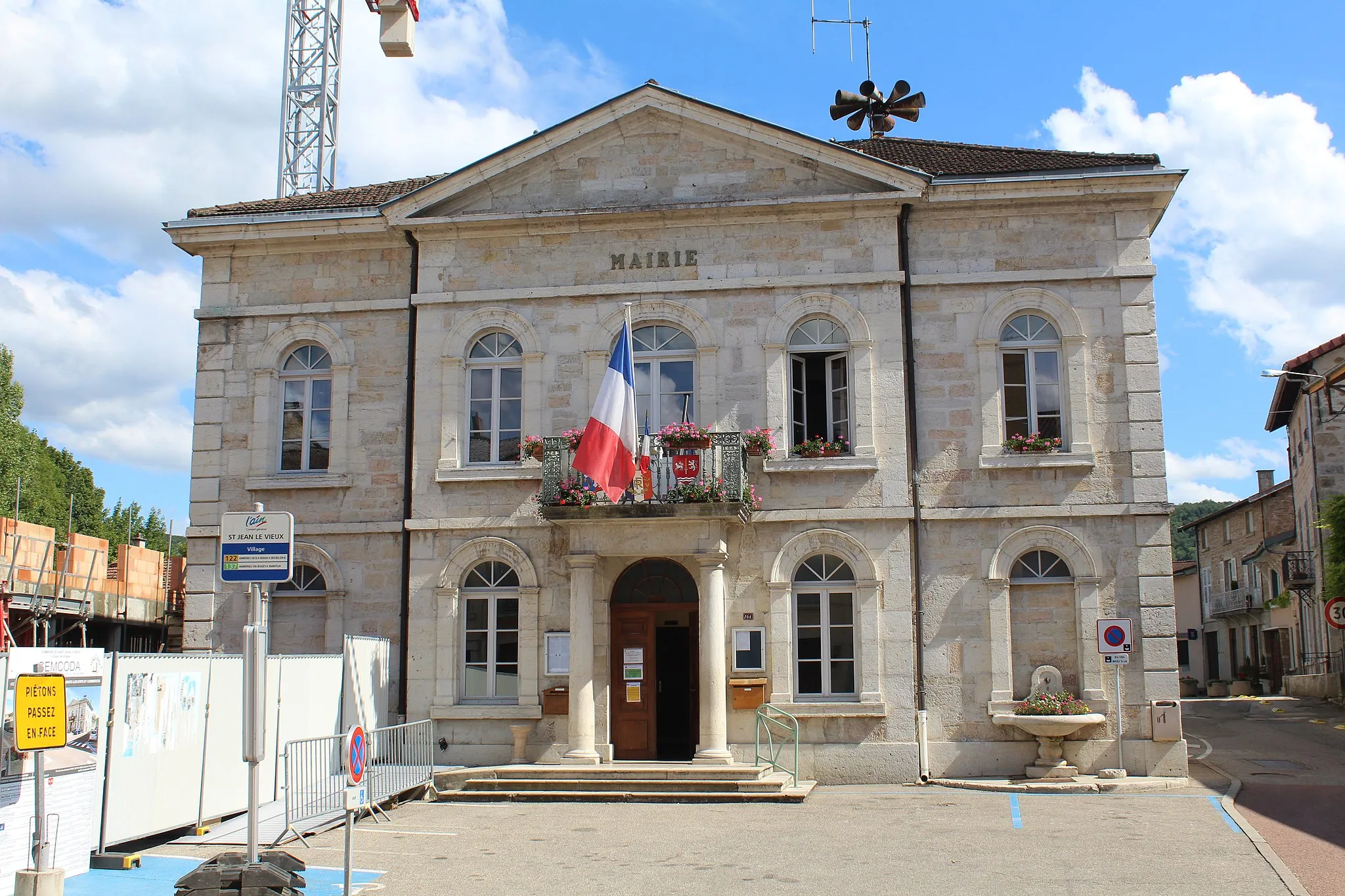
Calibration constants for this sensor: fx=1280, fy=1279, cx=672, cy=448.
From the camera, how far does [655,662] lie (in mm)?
17484

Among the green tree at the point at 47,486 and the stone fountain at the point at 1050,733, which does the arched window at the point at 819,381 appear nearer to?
the stone fountain at the point at 1050,733

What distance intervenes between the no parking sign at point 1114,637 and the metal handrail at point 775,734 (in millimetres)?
3911

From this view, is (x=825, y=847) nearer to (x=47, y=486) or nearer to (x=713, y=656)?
(x=713, y=656)

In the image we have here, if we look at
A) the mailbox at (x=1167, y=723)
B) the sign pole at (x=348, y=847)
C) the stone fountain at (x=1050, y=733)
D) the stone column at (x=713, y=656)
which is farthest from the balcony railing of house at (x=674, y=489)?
the sign pole at (x=348, y=847)

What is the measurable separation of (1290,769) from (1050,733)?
4405 mm

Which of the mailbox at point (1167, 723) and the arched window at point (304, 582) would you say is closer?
the mailbox at point (1167, 723)

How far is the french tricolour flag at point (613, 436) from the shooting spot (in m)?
15.7

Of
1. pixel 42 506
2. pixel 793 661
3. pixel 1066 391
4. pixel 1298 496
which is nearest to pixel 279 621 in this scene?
pixel 793 661

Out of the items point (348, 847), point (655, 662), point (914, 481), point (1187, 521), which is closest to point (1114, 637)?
point (914, 481)

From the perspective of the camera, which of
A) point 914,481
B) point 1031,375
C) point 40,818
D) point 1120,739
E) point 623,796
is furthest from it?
point 1031,375

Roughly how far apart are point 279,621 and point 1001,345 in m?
10.8

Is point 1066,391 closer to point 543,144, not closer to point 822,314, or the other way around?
point 822,314

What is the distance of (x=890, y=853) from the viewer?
37.2ft

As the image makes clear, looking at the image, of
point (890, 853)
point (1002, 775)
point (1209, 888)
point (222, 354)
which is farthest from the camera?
point (222, 354)
